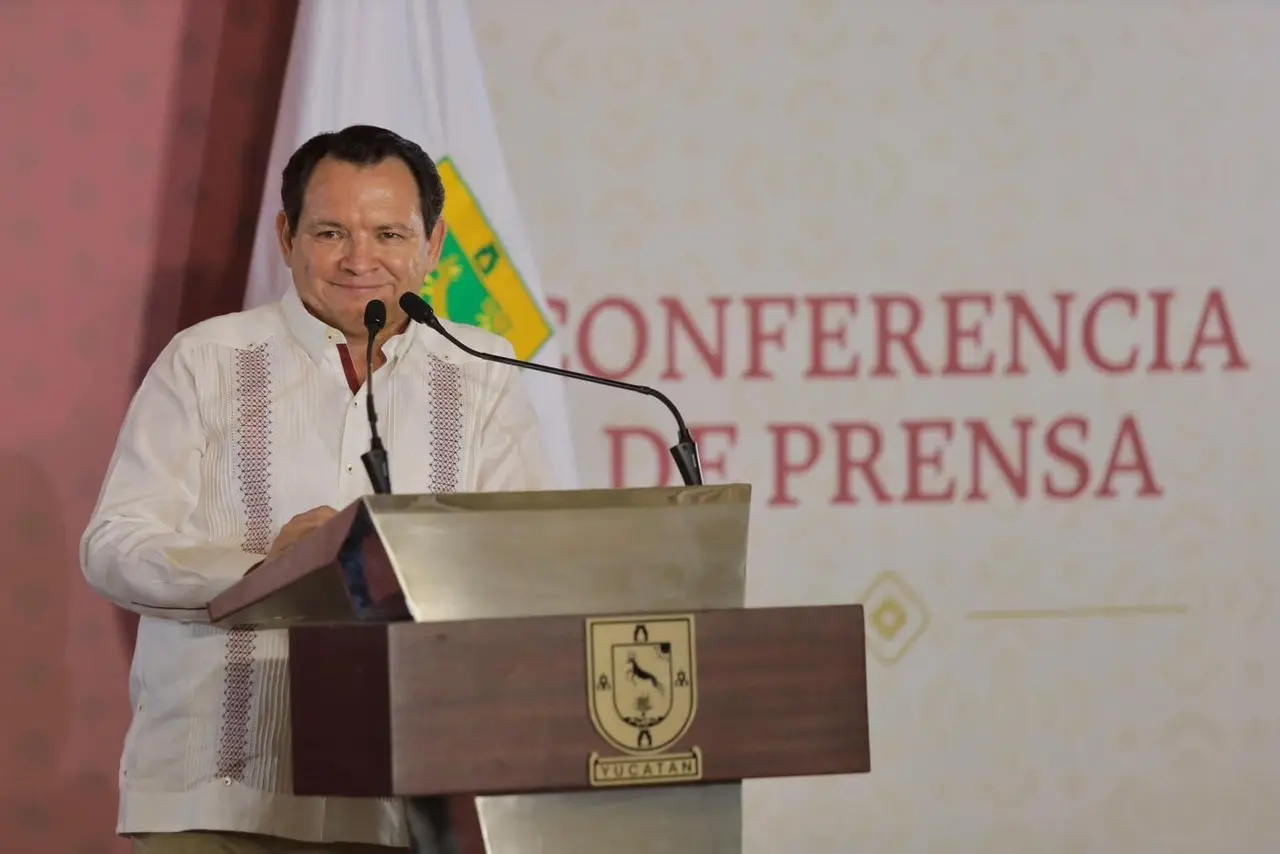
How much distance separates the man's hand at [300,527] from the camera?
1.64m

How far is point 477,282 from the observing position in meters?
2.88

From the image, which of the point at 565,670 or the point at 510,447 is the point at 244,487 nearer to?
the point at 510,447

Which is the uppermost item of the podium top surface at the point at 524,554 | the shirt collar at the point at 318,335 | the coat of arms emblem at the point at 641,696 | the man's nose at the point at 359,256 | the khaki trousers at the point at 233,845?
the man's nose at the point at 359,256

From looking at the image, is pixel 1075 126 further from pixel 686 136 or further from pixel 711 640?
pixel 711 640

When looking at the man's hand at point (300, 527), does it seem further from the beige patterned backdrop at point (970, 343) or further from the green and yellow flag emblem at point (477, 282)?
the beige patterned backdrop at point (970, 343)

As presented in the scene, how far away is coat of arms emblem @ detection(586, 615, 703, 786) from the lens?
139 cm

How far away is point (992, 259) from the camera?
Answer: 3.04 metres

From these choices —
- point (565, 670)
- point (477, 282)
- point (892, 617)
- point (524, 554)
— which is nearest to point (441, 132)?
point (477, 282)

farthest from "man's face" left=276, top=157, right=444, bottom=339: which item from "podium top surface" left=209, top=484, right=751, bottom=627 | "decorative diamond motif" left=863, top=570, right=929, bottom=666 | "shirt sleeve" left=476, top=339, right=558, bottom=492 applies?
"decorative diamond motif" left=863, top=570, right=929, bottom=666

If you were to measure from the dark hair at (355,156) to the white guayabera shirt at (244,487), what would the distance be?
→ 16cm

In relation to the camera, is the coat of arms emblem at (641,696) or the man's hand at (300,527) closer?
the coat of arms emblem at (641,696)

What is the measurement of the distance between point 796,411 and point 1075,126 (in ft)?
2.53

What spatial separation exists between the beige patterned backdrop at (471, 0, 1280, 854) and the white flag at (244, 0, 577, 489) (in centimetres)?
10

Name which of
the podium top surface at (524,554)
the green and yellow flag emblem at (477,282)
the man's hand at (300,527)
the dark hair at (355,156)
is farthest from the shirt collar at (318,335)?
the green and yellow flag emblem at (477,282)
